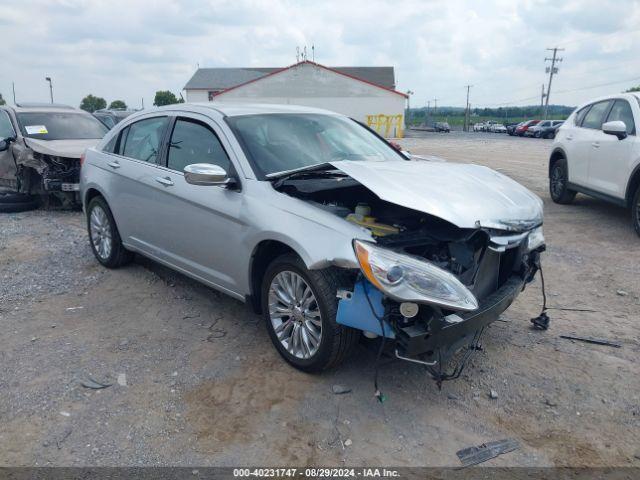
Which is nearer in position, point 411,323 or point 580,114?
point 411,323

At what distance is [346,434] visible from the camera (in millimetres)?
3047

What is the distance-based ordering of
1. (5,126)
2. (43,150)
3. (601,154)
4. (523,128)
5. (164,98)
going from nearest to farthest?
(601,154) → (43,150) → (5,126) → (523,128) → (164,98)

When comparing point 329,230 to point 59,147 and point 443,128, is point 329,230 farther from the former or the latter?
point 443,128

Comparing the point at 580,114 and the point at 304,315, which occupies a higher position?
the point at 580,114

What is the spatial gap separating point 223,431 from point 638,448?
227cm

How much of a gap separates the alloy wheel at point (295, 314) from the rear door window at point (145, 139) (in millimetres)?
2002

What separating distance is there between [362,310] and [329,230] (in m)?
0.52

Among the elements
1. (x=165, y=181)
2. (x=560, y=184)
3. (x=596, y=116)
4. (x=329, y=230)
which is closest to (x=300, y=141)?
(x=165, y=181)

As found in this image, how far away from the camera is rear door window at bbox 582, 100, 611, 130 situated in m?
8.09

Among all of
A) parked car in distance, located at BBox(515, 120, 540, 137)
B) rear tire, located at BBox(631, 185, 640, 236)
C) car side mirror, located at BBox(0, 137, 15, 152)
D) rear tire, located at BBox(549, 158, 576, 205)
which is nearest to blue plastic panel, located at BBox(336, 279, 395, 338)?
rear tire, located at BBox(631, 185, 640, 236)

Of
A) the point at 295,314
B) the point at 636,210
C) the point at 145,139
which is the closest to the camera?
the point at 295,314

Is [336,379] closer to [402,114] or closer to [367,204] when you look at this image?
[367,204]

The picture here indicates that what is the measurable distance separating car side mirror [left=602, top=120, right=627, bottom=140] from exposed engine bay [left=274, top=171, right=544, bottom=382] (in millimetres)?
4094

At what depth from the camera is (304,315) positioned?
11.5 ft
